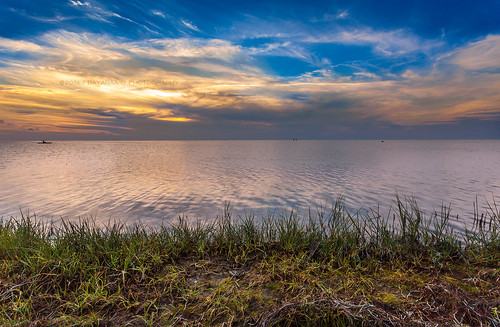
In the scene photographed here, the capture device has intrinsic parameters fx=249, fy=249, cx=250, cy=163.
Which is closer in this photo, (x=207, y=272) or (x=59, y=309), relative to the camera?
(x=59, y=309)

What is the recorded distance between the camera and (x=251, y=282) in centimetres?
382

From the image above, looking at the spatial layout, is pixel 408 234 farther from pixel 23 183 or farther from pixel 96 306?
pixel 23 183

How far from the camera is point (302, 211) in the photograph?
1436 cm

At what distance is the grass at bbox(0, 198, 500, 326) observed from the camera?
3021 mm

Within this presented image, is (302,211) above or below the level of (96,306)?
below

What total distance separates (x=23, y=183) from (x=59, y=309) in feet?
86.6

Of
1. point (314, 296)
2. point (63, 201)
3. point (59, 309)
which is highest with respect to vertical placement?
point (314, 296)

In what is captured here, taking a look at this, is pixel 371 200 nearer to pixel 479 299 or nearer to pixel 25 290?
pixel 479 299

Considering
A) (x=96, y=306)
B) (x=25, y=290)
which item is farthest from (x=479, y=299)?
Answer: (x=25, y=290)

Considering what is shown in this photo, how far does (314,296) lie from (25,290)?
4.13m

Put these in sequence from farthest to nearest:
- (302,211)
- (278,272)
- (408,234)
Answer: (302,211)
(408,234)
(278,272)

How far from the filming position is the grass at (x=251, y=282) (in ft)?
9.91

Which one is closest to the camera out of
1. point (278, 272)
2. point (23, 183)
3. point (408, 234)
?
point (278, 272)

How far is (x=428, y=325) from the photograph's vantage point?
2723 mm
